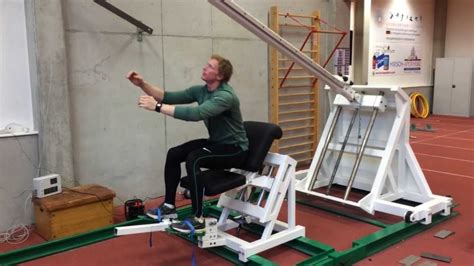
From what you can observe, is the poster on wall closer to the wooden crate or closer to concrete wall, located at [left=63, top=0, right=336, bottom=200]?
concrete wall, located at [left=63, top=0, right=336, bottom=200]

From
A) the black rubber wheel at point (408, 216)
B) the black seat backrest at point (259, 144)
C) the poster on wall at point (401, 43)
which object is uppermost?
the poster on wall at point (401, 43)

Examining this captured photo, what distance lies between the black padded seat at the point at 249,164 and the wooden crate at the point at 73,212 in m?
1.03

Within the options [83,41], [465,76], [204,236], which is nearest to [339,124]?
[204,236]

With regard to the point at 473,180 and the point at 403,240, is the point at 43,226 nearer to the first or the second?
the point at 403,240

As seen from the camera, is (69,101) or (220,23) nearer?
(69,101)

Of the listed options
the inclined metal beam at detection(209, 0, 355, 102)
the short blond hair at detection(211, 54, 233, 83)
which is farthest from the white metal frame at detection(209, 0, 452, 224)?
the short blond hair at detection(211, 54, 233, 83)

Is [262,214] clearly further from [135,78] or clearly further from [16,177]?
[16,177]

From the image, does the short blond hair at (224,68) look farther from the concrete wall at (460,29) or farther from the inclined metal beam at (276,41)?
the concrete wall at (460,29)

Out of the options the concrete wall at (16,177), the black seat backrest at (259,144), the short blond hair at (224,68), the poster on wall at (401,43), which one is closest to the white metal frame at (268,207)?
the black seat backrest at (259,144)

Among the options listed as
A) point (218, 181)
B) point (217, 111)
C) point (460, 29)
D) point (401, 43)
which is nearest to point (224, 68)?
point (217, 111)

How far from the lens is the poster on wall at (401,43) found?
403 inches

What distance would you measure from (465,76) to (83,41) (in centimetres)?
1028

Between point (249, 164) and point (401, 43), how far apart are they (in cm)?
909

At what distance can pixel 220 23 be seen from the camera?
5.03 metres
